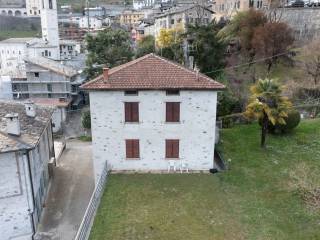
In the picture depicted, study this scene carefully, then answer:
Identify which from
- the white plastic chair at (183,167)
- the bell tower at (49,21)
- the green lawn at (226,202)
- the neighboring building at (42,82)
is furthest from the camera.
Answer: the bell tower at (49,21)

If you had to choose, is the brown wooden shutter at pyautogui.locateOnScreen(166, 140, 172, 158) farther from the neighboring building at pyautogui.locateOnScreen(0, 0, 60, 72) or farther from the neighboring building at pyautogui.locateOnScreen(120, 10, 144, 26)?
the neighboring building at pyautogui.locateOnScreen(120, 10, 144, 26)

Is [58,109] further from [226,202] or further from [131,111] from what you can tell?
[226,202]

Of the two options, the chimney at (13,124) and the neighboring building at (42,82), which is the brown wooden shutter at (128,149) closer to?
the chimney at (13,124)

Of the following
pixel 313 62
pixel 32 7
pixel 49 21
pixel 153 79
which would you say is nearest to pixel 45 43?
pixel 49 21

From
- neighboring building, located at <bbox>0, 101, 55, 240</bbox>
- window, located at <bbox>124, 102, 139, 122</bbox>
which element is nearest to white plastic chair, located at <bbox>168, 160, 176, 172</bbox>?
window, located at <bbox>124, 102, 139, 122</bbox>

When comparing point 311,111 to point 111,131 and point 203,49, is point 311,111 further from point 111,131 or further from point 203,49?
point 111,131

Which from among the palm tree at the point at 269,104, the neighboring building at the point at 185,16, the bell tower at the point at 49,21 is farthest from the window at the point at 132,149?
the bell tower at the point at 49,21
